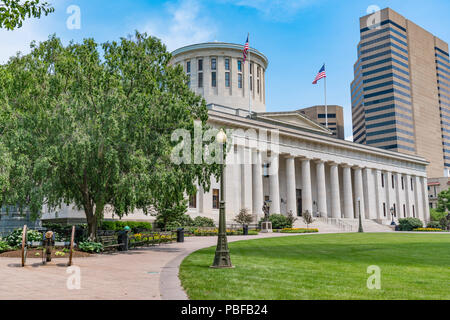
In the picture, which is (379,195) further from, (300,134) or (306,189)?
(300,134)

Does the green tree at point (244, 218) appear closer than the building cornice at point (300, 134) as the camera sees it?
Yes

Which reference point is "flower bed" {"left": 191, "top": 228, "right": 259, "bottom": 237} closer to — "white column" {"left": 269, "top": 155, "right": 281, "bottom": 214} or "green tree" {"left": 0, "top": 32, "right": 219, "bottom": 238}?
"white column" {"left": 269, "top": 155, "right": 281, "bottom": 214}

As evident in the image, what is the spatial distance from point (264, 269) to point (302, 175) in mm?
49866

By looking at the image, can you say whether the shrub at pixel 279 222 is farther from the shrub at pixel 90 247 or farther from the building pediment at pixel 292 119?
the shrub at pixel 90 247

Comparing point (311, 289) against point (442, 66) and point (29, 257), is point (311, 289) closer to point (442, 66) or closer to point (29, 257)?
point (29, 257)

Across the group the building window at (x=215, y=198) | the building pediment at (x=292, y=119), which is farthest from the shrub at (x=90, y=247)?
the building pediment at (x=292, y=119)

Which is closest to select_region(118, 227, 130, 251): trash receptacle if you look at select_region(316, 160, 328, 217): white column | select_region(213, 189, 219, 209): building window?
select_region(213, 189, 219, 209): building window

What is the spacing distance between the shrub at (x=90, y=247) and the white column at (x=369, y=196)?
59312mm

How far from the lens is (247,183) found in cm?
5297

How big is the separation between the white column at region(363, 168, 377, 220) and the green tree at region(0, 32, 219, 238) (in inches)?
2129

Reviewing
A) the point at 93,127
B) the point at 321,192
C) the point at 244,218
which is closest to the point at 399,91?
the point at 321,192

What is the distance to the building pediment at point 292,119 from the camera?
5872 cm

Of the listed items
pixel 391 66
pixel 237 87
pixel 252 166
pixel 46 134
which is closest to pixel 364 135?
pixel 391 66

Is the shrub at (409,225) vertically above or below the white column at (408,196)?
below
